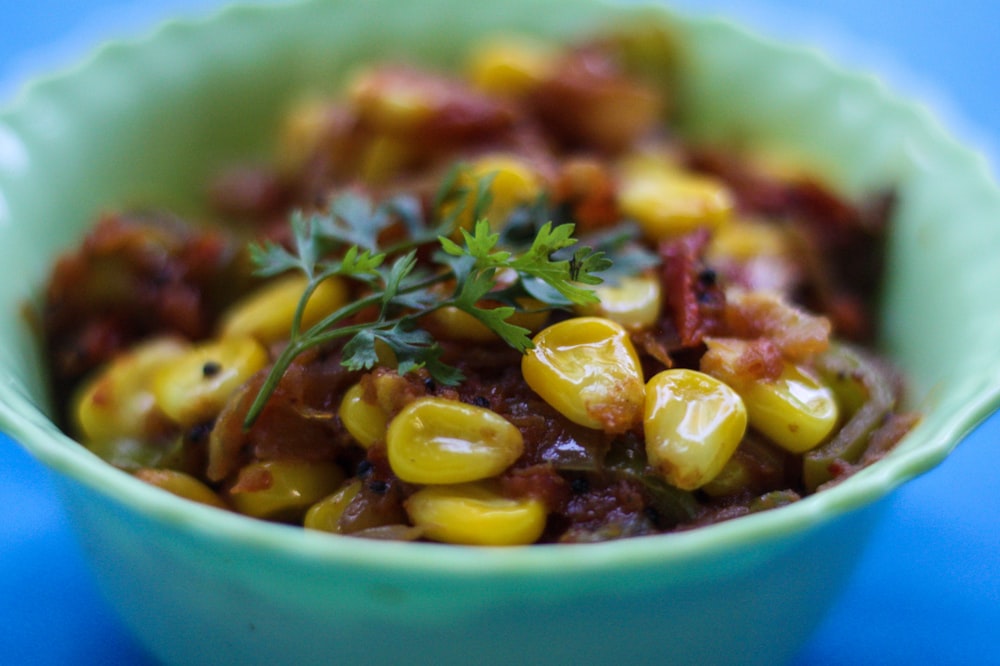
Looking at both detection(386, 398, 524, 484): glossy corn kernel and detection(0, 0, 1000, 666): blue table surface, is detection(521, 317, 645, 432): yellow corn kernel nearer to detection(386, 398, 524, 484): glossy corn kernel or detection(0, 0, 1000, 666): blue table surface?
detection(386, 398, 524, 484): glossy corn kernel

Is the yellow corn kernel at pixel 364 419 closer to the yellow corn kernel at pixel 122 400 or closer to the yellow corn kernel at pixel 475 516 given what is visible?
the yellow corn kernel at pixel 475 516

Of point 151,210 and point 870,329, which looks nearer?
point 870,329

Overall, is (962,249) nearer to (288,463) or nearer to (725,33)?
(725,33)

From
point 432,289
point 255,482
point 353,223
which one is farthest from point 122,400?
point 432,289

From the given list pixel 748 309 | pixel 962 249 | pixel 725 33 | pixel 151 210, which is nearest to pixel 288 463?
pixel 748 309

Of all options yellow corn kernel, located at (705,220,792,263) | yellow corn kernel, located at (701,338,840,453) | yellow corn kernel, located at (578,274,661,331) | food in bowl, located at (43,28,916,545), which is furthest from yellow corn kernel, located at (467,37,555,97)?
yellow corn kernel, located at (701,338,840,453)

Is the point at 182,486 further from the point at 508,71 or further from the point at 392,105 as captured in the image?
the point at 508,71

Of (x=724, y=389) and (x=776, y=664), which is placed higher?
(x=724, y=389)

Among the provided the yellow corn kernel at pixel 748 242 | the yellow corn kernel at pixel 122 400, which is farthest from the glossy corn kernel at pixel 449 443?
the yellow corn kernel at pixel 748 242
